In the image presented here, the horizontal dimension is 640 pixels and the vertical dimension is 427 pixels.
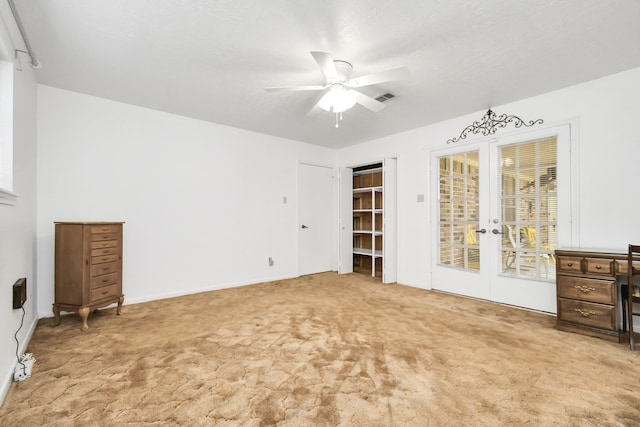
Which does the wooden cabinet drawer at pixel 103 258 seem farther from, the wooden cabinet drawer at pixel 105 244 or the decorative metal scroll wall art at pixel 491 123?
the decorative metal scroll wall art at pixel 491 123

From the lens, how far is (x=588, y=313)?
2682 millimetres

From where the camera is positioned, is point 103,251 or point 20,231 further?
Answer: point 103,251

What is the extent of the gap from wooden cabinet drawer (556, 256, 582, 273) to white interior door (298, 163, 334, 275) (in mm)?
3687

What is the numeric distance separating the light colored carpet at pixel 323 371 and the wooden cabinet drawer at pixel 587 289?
39cm

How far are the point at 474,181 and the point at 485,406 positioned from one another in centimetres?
303

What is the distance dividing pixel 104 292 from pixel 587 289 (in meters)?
4.79

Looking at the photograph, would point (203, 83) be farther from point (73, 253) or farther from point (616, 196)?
point (616, 196)

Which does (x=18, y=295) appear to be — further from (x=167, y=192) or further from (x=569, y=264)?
(x=569, y=264)

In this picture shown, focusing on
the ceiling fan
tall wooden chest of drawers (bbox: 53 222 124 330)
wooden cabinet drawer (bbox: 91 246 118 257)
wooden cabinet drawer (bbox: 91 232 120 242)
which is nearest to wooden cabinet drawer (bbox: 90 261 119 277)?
tall wooden chest of drawers (bbox: 53 222 124 330)

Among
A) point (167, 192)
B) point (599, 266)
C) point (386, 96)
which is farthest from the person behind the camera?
point (167, 192)

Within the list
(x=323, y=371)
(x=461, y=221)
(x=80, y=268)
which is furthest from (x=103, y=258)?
(x=461, y=221)

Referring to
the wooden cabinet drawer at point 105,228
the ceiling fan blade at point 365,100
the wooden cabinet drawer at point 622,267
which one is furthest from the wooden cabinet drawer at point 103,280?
the wooden cabinet drawer at point 622,267

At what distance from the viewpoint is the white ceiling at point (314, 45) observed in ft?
6.48

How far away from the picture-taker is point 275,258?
5.01m
